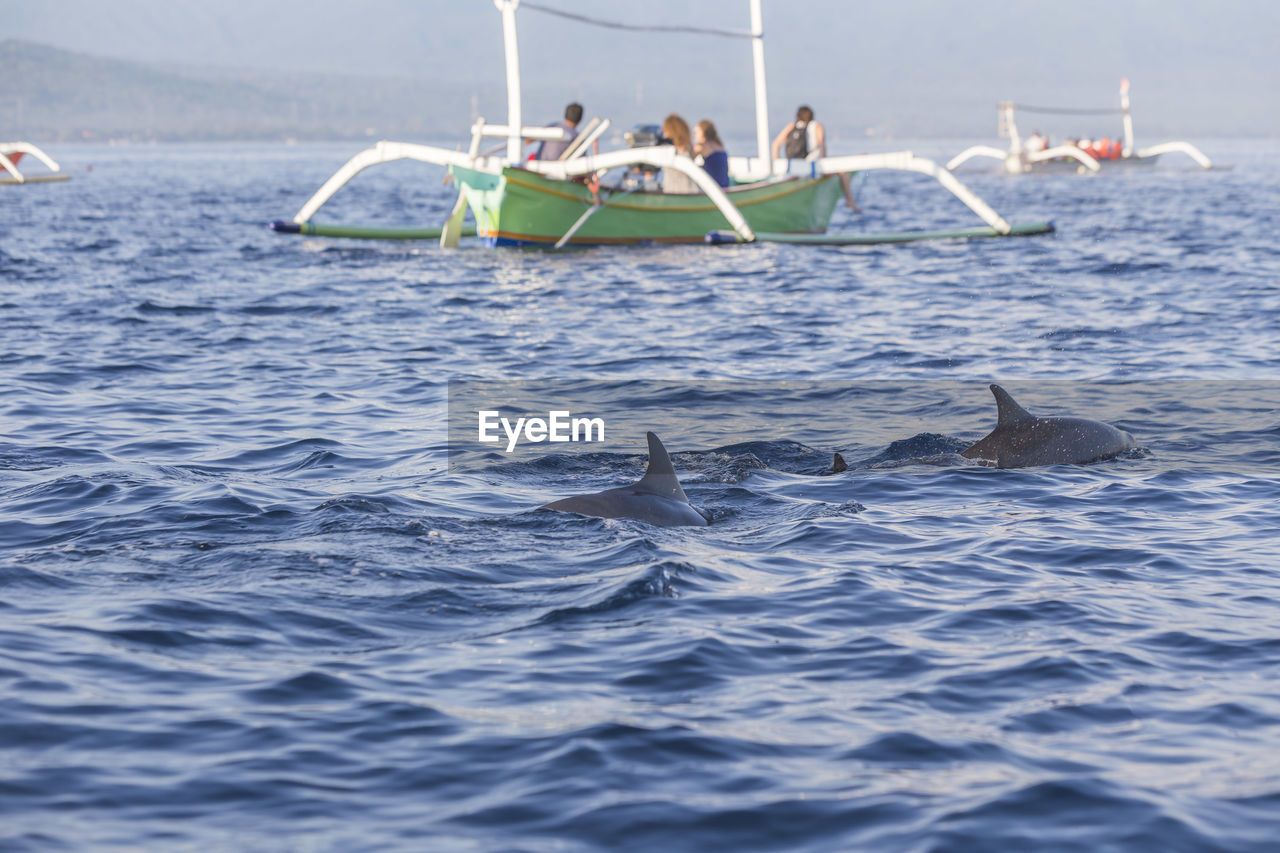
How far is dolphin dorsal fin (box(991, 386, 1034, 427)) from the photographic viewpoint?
10.0 meters

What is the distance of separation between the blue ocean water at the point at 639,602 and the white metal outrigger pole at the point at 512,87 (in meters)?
10.5

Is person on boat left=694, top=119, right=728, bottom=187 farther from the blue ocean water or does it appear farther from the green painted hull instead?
the blue ocean water

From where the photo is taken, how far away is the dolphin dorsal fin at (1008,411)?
395 inches

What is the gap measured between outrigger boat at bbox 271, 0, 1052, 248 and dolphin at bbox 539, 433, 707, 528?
54.4 ft

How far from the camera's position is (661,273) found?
929 inches

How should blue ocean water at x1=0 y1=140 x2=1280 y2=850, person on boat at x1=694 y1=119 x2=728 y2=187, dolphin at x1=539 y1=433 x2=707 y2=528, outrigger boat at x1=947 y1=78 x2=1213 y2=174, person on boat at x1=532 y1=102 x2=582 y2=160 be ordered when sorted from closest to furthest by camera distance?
blue ocean water at x1=0 y1=140 x2=1280 y2=850
dolphin at x1=539 y1=433 x2=707 y2=528
person on boat at x1=532 y1=102 x2=582 y2=160
person on boat at x1=694 y1=119 x2=728 y2=187
outrigger boat at x1=947 y1=78 x2=1213 y2=174

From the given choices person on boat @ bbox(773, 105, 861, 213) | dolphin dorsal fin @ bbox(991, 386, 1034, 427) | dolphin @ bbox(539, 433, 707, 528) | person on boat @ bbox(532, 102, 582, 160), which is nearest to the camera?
dolphin @ bbox(539, 433, 707, 528)

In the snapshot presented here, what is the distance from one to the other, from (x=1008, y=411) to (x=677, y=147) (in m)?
16.5

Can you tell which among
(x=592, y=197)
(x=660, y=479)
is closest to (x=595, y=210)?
(x=592, y=197)

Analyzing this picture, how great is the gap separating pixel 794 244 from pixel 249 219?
54.8 feet

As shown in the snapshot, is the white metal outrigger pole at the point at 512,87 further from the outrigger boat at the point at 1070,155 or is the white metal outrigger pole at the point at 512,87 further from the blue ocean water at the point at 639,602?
the outrigger boat at the point at 1070,155

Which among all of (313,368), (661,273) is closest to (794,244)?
(661,273)

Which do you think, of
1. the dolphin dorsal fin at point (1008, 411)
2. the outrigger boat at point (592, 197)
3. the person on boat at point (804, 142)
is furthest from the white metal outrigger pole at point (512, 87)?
the dolphin dorsal fin at point (1008, 411)

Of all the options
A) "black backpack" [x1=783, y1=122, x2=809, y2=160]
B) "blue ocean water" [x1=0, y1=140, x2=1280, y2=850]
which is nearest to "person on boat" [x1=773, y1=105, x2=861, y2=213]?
"black backpack" [x1=783, y1=122, x2=809, y2=160]
